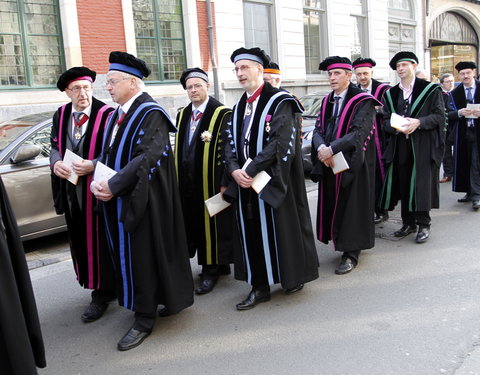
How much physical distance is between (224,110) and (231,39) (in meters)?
11.3

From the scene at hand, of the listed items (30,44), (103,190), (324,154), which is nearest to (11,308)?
(103,190)

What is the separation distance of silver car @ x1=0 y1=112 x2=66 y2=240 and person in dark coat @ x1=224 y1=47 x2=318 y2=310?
2.81 meters

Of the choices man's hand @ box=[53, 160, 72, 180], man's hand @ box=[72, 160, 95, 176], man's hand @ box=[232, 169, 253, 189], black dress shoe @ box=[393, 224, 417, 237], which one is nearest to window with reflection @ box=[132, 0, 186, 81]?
black dress shoe @ box=[393, 224, 417, 237]

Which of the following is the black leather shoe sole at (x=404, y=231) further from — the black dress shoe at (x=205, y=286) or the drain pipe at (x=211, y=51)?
the drain pipe at (x=211, y=51)

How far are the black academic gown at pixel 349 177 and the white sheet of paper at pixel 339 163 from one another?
1.8 inches

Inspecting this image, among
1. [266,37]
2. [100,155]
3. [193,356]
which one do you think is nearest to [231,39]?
[266,37]

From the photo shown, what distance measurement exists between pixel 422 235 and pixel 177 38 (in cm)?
1076

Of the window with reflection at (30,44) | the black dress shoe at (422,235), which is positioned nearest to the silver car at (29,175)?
the black dress shoe at (422,235)

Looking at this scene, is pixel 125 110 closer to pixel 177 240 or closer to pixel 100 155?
pixel 100 155

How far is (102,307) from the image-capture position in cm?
425

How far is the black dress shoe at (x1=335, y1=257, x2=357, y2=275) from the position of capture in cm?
484

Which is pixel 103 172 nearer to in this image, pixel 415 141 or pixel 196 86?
pixel 196 86

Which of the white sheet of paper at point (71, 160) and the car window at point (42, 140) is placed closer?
the white sheet of paper at point (71, 160)

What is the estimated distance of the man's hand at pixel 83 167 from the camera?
3846 millimetres
